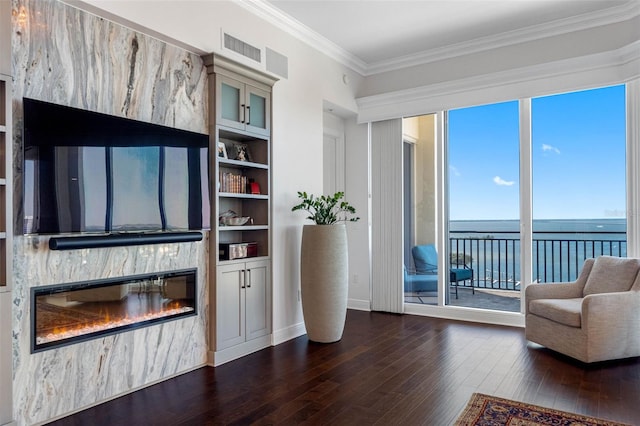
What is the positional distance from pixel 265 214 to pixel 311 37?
2150 mm

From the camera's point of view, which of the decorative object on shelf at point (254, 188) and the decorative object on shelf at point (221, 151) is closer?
the decorative object on shelf at point (221, 151)

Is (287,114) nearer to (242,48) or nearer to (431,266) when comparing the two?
(242,48)

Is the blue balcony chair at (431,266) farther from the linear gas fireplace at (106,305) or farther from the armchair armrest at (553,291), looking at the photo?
the linear gas fireplace at (106,305)

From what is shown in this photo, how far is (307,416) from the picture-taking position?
2.78 m

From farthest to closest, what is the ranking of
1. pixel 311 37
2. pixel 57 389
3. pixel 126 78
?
pixel 311 37
pixel 126 78
pixel 57 389

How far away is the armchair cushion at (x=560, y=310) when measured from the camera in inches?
148

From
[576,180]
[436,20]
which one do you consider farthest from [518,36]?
[576,180]

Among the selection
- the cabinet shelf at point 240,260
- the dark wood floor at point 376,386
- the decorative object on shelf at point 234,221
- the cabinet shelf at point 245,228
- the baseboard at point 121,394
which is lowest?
the dark wood floor at point 376,386

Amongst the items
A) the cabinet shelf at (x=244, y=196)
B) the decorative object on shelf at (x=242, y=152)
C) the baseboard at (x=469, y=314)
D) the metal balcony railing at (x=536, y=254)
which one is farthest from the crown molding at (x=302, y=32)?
the baseboard at (x=469, y=314)

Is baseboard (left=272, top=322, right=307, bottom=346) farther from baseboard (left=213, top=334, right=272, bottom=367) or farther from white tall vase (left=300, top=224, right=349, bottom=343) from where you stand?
white tall vase (left=300, top=224, right=349, bottom=343)

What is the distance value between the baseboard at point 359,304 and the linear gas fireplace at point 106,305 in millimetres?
2897

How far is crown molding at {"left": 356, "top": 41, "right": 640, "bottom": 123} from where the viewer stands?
4.44 m

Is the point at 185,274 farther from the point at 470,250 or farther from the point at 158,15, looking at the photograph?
the point at 470,250

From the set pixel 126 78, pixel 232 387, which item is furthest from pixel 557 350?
pixel 126 78
